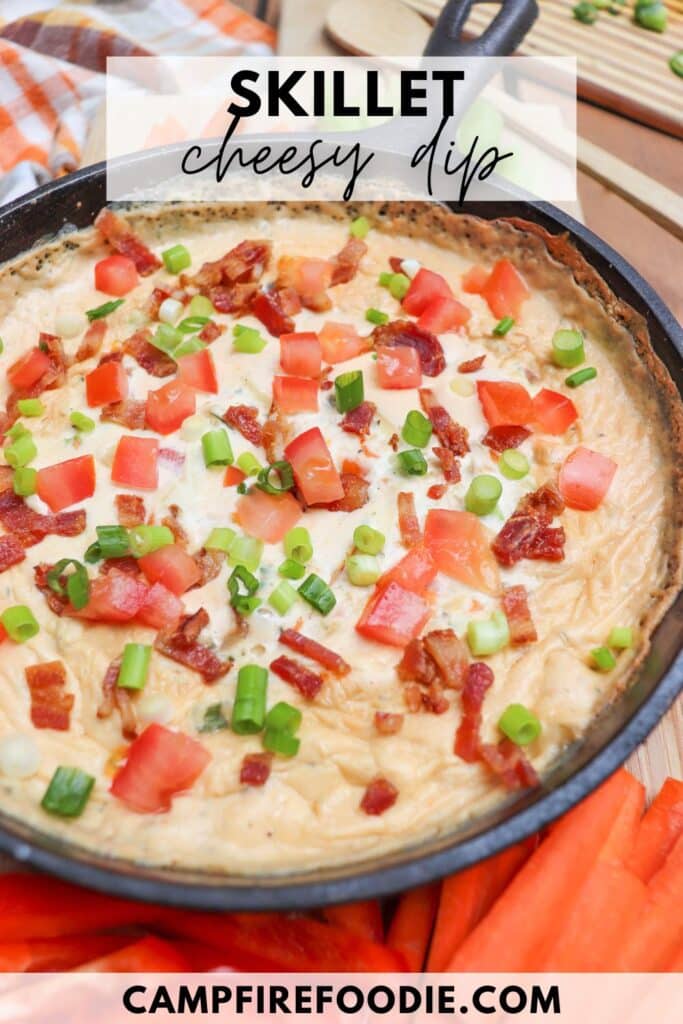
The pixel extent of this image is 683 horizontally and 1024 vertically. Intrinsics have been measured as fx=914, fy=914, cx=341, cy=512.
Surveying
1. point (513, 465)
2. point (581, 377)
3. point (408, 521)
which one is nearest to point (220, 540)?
point (408, 521)

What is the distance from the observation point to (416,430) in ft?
8.83

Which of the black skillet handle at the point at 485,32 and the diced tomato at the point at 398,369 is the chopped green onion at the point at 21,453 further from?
the black skillet handle at the point at 485,32

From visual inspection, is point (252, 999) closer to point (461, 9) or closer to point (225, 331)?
point (225, 331)

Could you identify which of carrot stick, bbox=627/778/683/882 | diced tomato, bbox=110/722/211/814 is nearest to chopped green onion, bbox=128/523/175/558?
diced tomato, bbox=110/722/211/814

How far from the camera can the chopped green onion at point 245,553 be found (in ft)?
8.08

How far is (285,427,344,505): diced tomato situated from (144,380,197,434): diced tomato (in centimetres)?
37

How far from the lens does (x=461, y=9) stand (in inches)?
127

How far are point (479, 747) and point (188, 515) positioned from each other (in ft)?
3.35

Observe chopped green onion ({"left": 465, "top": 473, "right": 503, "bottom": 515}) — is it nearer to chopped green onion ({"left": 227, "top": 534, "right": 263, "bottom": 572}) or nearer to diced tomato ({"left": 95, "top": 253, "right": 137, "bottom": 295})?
chopped green onion ({"left": 227, "top": 534, "right": 263, "bottom": 572})

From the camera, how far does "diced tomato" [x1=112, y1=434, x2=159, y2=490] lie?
2.61 meters

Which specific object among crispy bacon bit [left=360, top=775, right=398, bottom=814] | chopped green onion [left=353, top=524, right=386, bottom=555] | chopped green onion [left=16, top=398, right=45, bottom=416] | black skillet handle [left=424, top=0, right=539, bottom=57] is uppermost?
black skillet handle [left=424, top=0, right=539, bottom=57]

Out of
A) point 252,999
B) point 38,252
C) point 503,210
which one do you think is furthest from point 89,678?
point 503,210

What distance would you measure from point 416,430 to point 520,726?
947mm

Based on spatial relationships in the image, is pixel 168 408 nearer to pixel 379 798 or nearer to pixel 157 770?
pixel 157 770
